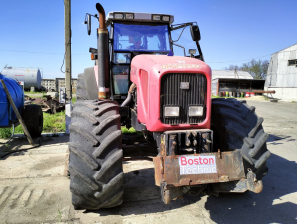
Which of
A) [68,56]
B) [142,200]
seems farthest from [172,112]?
[68,56]

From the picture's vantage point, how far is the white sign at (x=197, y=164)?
8.27ft

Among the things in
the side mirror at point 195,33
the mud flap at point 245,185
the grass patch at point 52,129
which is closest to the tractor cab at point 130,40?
the side mirror at point 195,33

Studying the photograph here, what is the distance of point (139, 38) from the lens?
4379 millimetres

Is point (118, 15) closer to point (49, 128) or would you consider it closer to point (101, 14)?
point (101, 14)

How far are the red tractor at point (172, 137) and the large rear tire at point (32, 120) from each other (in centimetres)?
395

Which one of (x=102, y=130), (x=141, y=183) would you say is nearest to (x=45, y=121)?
(x=141, y=183)

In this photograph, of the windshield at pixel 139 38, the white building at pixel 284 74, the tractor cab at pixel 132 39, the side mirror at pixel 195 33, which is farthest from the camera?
the white building at pixel 284 74

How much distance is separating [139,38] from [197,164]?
274cm

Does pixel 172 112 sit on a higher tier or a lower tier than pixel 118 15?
lower

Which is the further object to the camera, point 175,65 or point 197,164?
point 175,65

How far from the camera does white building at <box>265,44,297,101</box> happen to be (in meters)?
25.7

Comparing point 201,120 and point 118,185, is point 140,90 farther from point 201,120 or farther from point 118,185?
point 118,185

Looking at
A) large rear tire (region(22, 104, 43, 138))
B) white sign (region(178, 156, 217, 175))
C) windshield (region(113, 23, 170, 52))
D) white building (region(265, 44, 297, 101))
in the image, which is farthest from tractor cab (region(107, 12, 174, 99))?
white building (region(265, 44, 297, 101))

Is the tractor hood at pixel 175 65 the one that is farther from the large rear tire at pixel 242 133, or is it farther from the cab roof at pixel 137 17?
the cab roof at pixel 137 17
